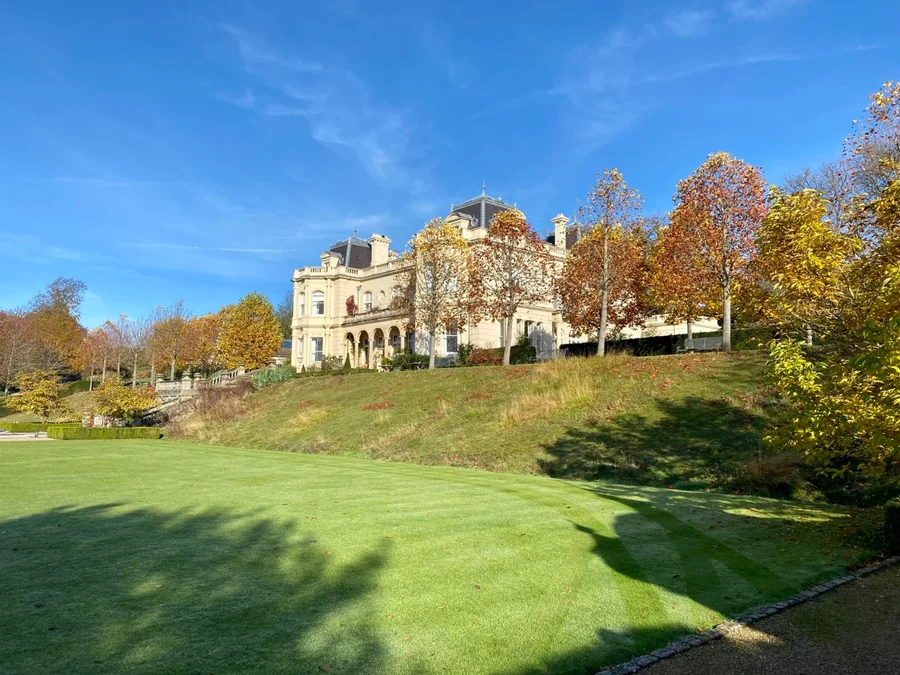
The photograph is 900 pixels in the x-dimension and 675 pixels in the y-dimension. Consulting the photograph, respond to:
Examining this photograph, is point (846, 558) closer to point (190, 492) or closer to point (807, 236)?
point (807, 236)

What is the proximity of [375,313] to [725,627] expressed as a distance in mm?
44269

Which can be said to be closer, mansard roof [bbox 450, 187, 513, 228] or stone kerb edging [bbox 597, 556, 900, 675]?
stone kerb edging [bbox 597, 556, 900, 675]

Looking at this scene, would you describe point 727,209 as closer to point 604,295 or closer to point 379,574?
point 604,295

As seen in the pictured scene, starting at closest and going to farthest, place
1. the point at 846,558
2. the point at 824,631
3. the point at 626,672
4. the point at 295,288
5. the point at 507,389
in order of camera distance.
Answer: the point at 626,672, the point at 824,631, the point at 846,558, the point at 507,389, the point at 295,288

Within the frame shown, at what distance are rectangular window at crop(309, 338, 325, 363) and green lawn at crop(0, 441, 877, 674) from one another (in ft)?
143

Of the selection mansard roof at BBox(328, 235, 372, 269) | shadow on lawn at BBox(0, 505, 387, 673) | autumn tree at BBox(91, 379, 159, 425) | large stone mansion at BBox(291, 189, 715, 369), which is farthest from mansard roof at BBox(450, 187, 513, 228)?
shadow on lawn at BBox(0, 505, 387, 673)

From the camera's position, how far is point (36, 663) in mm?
3326

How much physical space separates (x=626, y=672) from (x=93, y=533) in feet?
19.1

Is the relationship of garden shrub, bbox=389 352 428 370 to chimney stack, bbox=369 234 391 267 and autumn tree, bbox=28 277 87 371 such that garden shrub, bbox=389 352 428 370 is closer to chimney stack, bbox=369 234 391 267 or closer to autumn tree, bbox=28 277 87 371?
chimney stack, bbox=369 234 391 267

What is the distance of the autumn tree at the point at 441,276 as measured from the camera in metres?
35.3

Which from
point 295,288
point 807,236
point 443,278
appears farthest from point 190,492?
point 295,288

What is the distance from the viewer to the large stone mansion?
42.0 meters

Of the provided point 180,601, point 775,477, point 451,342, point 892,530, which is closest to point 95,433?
point 451,342

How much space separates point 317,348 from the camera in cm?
5328
